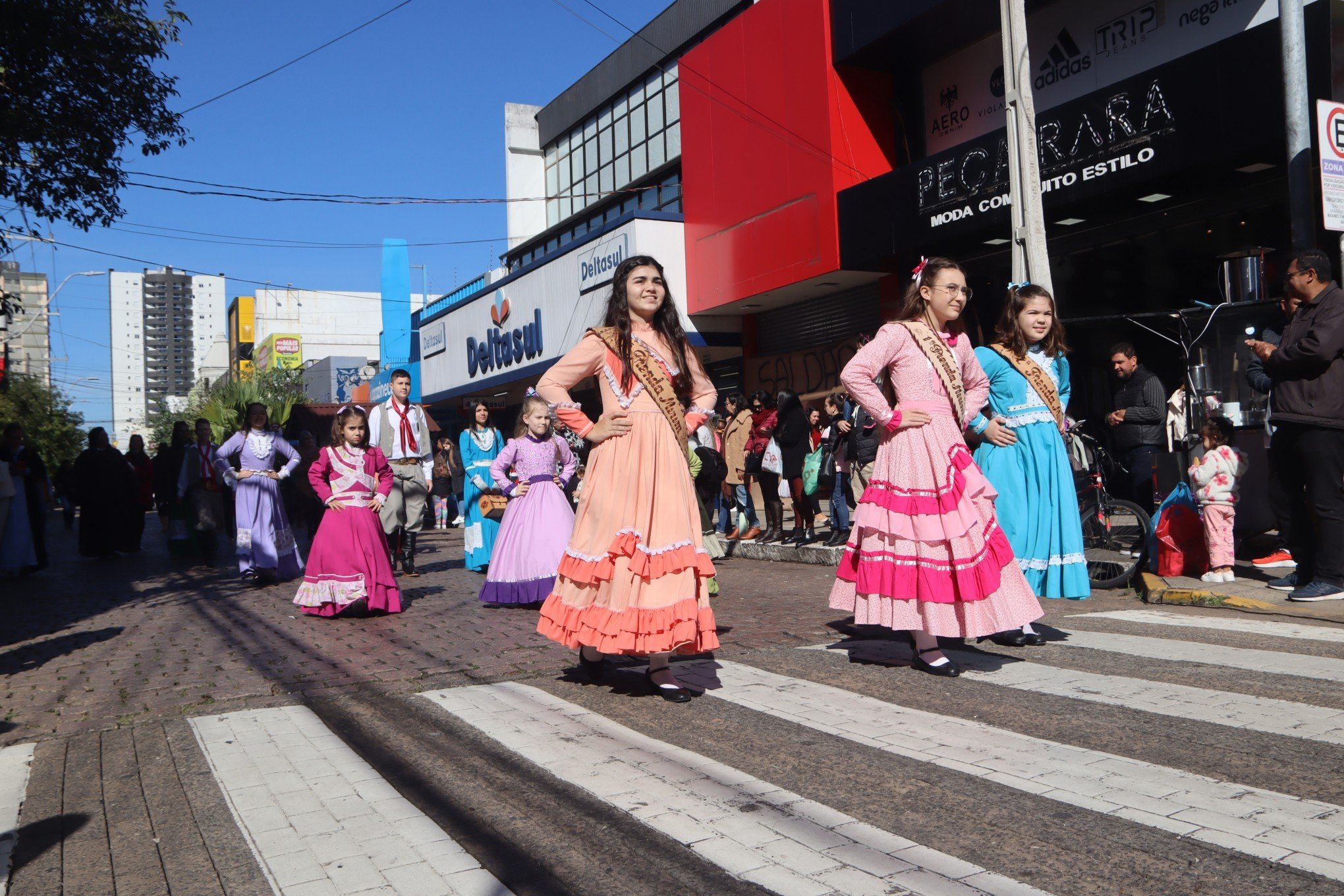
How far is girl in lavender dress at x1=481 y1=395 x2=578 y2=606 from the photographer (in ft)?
28.9

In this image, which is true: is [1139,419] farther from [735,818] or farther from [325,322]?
[325,322]

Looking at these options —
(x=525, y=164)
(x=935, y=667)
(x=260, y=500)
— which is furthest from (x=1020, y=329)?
(x=525, y=164)

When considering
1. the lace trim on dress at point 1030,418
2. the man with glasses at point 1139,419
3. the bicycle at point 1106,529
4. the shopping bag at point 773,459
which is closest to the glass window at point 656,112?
the shopping bag at point 773,459

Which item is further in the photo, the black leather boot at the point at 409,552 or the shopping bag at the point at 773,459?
the shopping bag at the point at 773,459

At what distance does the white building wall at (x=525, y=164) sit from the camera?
3247 cm

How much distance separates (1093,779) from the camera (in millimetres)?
3270

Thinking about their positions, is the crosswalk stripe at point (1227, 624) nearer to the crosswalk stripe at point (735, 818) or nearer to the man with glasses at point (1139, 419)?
the man with glasses at point (1139, 419)

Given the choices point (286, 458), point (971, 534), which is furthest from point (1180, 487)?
point (286, 458)

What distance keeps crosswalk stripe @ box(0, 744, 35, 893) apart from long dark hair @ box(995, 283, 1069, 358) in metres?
5.14

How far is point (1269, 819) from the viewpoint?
287 cm

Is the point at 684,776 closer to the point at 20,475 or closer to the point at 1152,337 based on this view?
the point at 1152,337

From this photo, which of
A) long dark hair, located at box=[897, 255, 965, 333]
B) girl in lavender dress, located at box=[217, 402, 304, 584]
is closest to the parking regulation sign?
long dark hair, located at box=[897, 255, 965, 333]

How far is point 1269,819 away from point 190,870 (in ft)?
9.50

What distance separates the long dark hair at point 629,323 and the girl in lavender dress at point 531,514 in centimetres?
392
